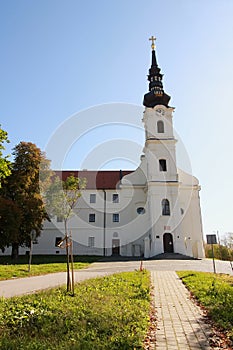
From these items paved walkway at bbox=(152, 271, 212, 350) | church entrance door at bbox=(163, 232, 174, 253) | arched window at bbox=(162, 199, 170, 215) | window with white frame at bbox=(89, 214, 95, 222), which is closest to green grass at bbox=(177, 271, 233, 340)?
paved walkway at bbox=(152, 271, 212, 350)

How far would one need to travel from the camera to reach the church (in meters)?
35.4

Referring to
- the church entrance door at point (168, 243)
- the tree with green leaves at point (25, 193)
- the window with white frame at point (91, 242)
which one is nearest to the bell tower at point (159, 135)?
the church entrance door at point (168, 243)

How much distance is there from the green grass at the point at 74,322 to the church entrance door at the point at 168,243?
2719cm

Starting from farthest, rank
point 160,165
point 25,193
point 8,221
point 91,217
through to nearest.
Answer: point 91,217 < point 160,165 < point 25,193 < point 8,221

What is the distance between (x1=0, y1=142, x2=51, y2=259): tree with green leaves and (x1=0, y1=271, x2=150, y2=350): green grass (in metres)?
20.0

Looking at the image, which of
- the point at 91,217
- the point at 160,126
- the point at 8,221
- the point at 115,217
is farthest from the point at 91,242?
the point at 160,126

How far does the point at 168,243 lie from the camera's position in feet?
115

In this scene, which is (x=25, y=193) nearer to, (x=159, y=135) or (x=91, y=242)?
(x=91, y=242)

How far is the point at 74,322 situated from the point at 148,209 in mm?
31840

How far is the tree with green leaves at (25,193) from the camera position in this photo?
1085 inches

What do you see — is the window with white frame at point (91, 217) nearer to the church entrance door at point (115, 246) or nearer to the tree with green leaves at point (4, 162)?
the church entrance door at point (115, 246)

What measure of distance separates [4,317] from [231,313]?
5236mm

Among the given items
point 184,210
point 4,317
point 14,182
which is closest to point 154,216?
point 184,210

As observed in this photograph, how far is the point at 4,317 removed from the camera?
622cm
